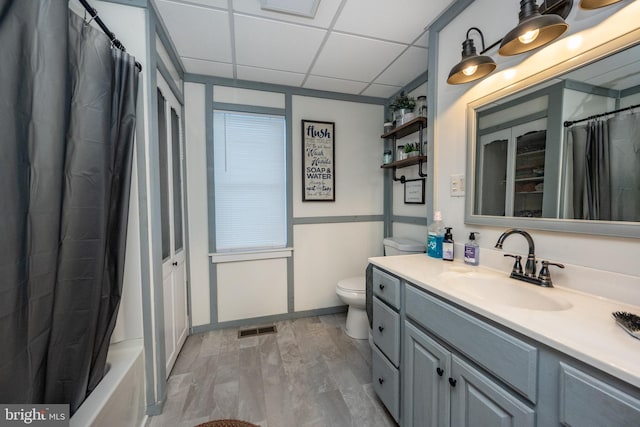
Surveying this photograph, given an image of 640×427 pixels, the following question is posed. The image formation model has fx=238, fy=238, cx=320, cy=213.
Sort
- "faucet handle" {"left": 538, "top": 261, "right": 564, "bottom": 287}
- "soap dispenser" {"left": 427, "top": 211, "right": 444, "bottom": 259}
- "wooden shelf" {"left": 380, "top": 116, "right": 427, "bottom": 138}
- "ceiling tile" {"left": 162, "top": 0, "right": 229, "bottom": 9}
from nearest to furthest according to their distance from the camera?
"faucet handle" {"left": 538, "top": 261, "right": 564, "bottom": 287}, "ceiling tile" {"left": 162, "top": 0, "right": 229, "bottom": 9}, "soap dispenser" {"left": 427, "top": 211, "right": 444, "bottom": 259}, "wooden shelf" {"left": 380, "top": 116, "right": 427, "bottom": 138}

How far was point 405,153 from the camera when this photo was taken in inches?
89.6

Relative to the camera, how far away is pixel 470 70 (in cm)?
121

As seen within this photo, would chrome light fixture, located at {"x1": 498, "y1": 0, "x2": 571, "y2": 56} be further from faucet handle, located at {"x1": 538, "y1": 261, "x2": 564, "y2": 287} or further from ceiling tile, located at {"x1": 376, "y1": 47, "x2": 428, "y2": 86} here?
ceiling tile, located at {"x1": 376, "y1": 47, "x2": 428, "y2": 86}

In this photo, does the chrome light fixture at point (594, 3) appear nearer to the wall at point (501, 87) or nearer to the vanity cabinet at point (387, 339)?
the wall at point (501, 87)

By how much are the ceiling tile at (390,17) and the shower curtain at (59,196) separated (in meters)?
1.31

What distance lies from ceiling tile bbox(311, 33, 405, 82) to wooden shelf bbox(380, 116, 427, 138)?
21.2 inches

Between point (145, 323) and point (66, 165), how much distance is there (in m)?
0.93

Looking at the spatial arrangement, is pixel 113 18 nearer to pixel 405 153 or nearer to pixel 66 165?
pixel 66 165

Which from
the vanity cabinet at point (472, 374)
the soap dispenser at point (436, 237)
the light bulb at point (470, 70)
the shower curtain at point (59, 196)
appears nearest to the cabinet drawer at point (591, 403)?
the vanity cabinet at point (472, 374)

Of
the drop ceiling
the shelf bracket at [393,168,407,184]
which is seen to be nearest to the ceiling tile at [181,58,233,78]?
the drop ceiling

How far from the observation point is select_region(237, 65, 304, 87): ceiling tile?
7.04ft

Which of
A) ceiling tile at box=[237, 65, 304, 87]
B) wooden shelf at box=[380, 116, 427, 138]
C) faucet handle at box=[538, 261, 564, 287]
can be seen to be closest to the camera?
faucet handle at box=[538, 261, 564, 287]

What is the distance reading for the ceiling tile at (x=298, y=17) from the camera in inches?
55.7
